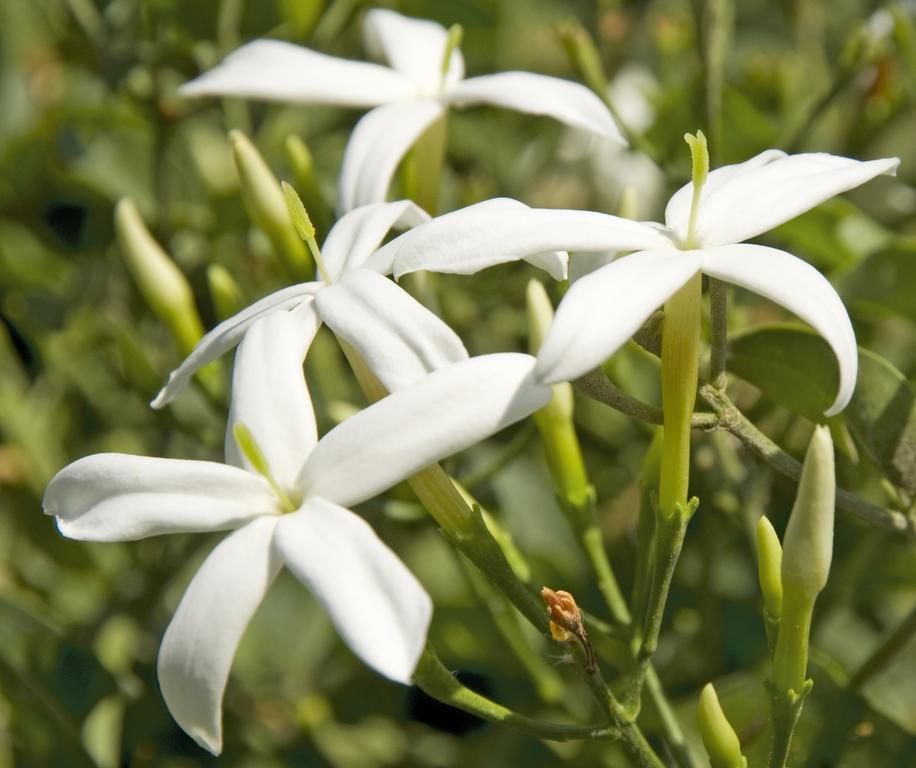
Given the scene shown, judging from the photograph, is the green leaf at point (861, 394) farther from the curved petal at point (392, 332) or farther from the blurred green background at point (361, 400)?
the curved petal at point (392, 332)

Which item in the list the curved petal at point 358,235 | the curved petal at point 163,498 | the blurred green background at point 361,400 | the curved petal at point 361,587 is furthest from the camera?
the blurred green background at point 361,400

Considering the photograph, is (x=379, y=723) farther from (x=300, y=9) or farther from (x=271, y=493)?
(x=300, y=9)

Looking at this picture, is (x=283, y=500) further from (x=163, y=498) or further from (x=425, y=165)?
(x=425, y=165)

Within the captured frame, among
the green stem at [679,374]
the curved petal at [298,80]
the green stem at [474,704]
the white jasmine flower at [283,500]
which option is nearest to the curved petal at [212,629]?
the white jasmine flower at [283,500]

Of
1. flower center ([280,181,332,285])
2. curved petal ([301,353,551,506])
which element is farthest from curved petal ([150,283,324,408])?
curved petal ([301,353,551,506])

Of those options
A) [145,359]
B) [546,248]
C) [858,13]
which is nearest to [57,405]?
[145,359]

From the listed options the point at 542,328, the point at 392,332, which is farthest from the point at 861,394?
the point at 392,332

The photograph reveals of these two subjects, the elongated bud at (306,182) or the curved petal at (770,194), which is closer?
the curved petal at (770,194)
